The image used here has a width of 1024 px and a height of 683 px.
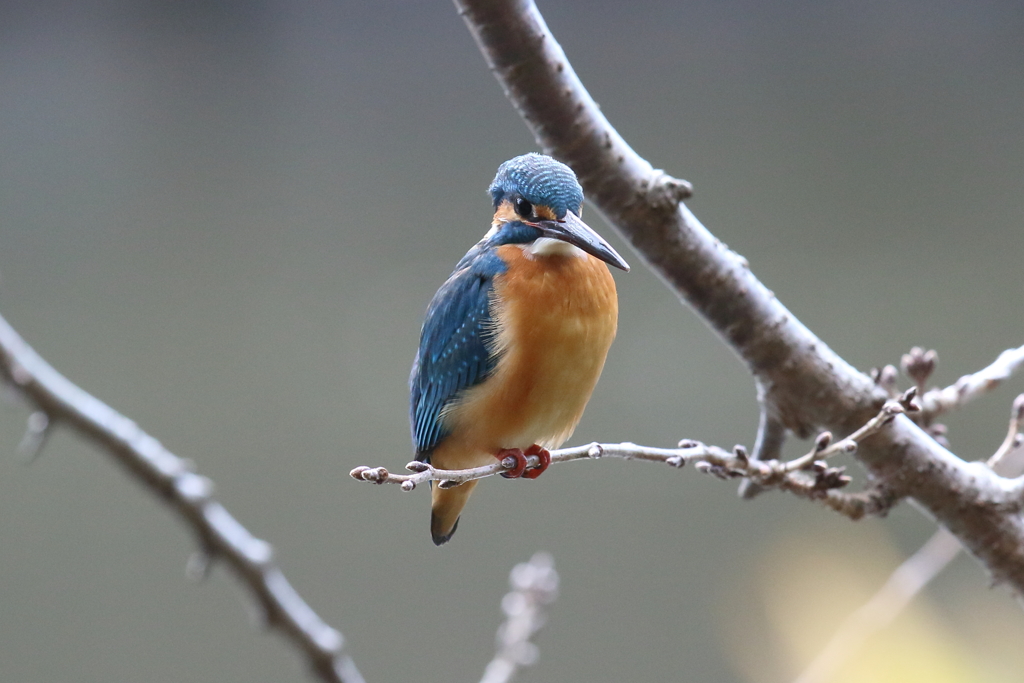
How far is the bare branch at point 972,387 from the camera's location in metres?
0.93

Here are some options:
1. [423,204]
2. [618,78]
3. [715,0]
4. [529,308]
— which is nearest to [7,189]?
[423,204]

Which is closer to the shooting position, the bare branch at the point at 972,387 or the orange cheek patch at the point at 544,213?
the orange cheek patch at the point at 544,213

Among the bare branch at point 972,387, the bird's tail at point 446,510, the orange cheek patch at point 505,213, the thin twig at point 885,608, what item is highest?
the orange cheek patch at point 505,213


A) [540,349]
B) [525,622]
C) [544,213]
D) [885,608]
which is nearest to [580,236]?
[544,213]

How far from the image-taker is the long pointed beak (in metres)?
0.45

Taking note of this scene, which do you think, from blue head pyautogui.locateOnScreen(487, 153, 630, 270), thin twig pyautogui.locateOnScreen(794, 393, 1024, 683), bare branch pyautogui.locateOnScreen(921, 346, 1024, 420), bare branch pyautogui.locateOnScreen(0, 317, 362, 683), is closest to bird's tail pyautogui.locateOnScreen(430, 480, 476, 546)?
bare branch pyautogui.locateOnScreen(0, 317, 362, 683)

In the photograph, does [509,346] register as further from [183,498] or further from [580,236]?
[183,498]

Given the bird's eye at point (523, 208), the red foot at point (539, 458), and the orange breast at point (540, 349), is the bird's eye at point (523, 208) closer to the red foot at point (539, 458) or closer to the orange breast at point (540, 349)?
the orange breast at point (540, 349)

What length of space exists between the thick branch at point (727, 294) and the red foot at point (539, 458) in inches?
8.4

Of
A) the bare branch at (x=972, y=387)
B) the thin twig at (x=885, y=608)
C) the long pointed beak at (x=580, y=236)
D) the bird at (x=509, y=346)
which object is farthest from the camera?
the thin twig at (x=885, y=608)

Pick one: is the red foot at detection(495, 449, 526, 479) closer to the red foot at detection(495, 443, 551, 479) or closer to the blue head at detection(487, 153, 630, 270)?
the red foot at detection(495, 443, 551, 479)

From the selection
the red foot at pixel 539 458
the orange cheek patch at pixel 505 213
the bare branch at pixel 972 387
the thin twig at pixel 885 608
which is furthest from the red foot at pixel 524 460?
the thin twig at pixel 885 608

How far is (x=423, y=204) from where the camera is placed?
93.1 inches

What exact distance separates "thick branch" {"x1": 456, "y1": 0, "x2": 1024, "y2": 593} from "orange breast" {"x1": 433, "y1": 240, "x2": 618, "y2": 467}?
124 millimetres
